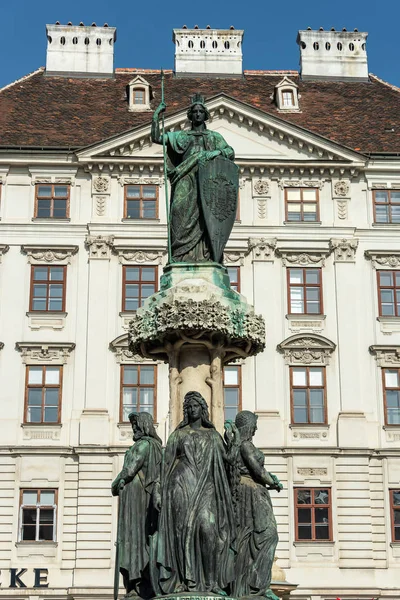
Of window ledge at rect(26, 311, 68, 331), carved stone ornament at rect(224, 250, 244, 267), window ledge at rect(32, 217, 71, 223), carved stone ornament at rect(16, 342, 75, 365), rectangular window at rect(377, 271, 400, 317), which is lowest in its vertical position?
carved stone ornament at rect(16, 342, 75, 365)

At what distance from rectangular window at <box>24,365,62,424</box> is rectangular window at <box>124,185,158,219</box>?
5.63m

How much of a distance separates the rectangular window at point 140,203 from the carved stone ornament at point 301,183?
4.14 metres

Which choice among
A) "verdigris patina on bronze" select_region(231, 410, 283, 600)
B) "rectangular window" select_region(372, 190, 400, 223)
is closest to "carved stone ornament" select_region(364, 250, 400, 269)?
"rectangular window" select_region(372, 190, 400, 223)

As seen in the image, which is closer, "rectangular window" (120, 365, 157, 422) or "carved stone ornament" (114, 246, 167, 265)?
"rectangular window" (120, 365, 157, 422)

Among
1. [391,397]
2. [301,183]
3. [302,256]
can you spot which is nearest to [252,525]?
[391,397]

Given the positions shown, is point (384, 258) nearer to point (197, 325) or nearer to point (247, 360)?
point (247, 360)

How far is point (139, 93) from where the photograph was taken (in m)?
39.6

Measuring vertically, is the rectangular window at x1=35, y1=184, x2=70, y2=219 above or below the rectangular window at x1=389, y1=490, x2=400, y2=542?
above

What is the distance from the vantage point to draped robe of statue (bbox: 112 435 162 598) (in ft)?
33.7

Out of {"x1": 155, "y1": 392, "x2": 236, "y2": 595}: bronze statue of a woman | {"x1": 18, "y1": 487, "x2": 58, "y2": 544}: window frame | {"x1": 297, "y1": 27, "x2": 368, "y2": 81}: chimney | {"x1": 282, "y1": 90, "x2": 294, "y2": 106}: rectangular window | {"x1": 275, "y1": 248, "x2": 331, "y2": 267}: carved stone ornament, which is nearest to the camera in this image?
{"x1": 155, "y1": 392, "x2": 236, "y2": 595}: bronze statue of a woman

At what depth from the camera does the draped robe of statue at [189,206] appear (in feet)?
39.2

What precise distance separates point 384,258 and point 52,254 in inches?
419

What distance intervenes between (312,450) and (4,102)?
1699cm

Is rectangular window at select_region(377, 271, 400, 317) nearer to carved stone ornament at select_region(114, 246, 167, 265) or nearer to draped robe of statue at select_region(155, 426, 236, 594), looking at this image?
carved stone ornament at select_region(114, 246, 167, 265)
